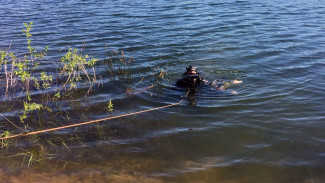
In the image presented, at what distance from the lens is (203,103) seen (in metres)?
6.55

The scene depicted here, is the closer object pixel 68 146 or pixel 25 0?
pixel 68 146

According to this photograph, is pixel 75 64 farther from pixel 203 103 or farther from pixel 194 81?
pixel 203 103

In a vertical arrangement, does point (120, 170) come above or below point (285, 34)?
below

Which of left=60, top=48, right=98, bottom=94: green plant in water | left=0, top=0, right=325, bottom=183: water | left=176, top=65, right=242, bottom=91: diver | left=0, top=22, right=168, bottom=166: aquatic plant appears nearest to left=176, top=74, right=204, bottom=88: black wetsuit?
left=176, top=65, right=242, bottom=91: diver

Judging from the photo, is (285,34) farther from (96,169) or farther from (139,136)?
(96,169)

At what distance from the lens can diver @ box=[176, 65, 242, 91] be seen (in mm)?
6926

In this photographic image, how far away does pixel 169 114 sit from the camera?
6.06m

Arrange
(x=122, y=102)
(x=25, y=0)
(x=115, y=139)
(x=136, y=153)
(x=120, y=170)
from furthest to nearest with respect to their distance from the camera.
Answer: (x=25, y=0)
(x=122, y=102)
(x=115, y=139)
(x=136, y=153)
(x=120, y=170)

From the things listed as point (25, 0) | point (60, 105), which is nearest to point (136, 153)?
point (60, 105)

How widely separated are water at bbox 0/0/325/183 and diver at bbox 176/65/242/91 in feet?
0.78

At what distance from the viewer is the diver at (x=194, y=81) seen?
273 inches

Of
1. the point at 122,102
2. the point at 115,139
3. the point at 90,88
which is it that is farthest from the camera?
the point at 90,88

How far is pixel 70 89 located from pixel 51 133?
6.36 feet

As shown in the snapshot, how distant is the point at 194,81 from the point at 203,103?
0.70 metres
